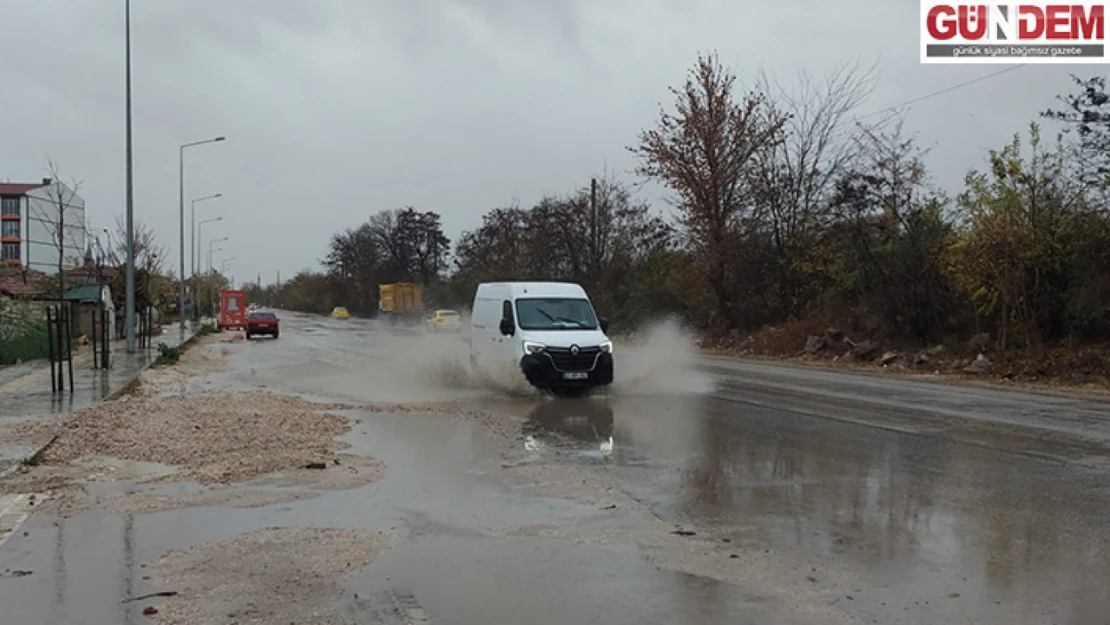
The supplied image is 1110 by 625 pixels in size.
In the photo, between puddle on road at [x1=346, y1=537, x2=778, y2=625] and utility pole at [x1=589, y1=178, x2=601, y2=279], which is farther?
utility pole at [x1=589, y1=178, x2=601, y2=279]

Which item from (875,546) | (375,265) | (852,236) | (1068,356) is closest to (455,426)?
(875,546)

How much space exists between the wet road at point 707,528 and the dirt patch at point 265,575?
17 cm

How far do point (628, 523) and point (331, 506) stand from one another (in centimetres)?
262

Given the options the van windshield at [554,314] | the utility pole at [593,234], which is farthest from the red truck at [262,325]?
the van windshield at [554,314]

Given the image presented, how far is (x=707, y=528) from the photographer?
23.2 feet

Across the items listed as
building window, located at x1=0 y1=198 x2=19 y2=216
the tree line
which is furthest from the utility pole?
building window, located at x1=0 y1=198 x2=19 y2=216

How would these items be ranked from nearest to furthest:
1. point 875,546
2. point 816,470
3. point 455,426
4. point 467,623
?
point 467,623 → point 875,546 → point 816,470 → point 455,426

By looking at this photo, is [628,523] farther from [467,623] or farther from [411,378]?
[411,378]

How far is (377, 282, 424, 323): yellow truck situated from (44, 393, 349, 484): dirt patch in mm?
57948

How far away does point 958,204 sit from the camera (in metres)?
24.8

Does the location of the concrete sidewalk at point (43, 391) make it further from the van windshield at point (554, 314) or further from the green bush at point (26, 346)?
the van windshield at point (554, 314)

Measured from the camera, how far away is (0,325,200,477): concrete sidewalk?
432 inches

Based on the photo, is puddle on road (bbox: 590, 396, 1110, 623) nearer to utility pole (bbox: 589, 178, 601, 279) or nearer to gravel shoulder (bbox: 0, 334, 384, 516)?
gravel shoulder (bbox: 0, 334, 384, 516)

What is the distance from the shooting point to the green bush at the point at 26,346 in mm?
26422
